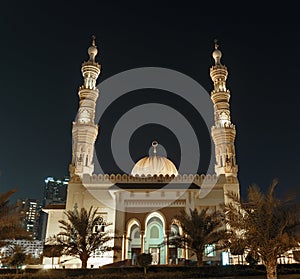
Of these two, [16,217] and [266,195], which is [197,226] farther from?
[16,217]

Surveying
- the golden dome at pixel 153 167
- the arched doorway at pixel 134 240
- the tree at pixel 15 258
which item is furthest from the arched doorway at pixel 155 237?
the tree at pixel 15 258

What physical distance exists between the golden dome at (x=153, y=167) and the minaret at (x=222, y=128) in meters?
4.55

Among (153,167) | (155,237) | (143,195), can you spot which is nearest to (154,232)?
(155,237)

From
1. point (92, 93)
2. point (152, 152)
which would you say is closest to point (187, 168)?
point (152, 152)

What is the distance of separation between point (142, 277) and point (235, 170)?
1821 centimetres

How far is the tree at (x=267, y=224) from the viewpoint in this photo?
12.5m

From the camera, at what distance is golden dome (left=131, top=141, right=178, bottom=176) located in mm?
31719

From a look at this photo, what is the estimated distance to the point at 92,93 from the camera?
3356cm

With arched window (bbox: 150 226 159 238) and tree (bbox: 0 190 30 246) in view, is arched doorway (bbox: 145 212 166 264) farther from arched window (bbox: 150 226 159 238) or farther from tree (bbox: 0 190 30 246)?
tree (bbox: 0 190 30 246)

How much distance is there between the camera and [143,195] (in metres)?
25.6

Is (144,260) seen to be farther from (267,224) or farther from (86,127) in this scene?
(86,127)

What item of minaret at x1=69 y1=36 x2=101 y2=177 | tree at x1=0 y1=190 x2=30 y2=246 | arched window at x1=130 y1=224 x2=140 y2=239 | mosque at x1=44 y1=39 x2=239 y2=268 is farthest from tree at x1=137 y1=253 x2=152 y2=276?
minaret at x1=69 y1=36 x2=101 y2=177

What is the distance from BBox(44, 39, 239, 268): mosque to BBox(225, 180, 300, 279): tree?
8792 millimetres

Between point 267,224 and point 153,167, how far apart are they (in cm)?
1972
